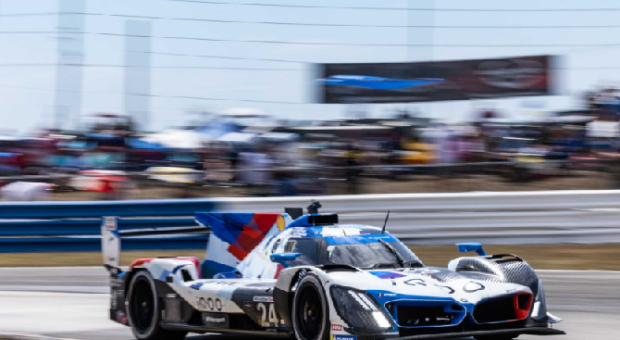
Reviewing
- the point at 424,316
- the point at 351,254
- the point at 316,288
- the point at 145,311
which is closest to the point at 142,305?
the point at 145,311

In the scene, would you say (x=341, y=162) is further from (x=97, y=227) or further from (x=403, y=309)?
(x=403, y=309)

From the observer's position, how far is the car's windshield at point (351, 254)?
A: 639 centimetres

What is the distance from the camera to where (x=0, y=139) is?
1688 cm

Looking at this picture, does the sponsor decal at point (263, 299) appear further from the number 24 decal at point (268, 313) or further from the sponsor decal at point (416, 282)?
the sponsor decal at point (416, 282)

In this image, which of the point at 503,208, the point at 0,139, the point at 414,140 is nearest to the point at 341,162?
the point at 414,140

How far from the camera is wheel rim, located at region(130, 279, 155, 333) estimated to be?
748 cm

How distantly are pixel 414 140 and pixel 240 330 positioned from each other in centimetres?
890

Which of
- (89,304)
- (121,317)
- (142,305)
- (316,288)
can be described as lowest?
(89,304)

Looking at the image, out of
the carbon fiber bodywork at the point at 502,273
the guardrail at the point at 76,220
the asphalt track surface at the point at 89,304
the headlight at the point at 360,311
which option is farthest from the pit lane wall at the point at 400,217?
the headlight at the point at 360,311

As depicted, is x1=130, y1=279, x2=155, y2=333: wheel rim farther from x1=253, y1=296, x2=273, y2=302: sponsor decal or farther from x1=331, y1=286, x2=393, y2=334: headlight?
x1=331, y1=286, x2=393, y2=334: headlight

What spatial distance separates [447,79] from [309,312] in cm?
1062

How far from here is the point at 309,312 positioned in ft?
18.9

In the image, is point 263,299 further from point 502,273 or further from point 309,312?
point 502,273

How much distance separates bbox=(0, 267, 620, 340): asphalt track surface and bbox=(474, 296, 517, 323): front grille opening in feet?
2.83
